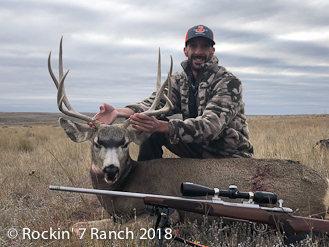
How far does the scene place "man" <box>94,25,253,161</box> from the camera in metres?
4.13

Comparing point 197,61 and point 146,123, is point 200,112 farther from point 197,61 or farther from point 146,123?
point 146,123

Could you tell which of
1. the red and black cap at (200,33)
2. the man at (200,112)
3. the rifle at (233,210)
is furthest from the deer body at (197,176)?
the red and black cap at (200,33)

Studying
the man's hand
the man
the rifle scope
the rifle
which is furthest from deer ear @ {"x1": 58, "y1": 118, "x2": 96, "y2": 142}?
the rifle scope

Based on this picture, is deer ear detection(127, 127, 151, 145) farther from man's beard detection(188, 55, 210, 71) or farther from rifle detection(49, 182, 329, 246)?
man's beard detection(188, 55, 210, 71)

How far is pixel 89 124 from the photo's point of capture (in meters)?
4.17

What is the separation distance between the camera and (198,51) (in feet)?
16.9

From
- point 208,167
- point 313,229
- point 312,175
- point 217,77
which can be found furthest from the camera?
point 217,77

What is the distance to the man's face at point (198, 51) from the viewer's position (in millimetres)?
5172

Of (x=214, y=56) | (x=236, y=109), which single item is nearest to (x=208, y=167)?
(x=236, y=109)

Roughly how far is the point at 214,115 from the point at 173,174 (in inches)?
40.6

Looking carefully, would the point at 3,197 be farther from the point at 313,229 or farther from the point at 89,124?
the point at 313,229

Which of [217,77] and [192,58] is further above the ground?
[192,58]

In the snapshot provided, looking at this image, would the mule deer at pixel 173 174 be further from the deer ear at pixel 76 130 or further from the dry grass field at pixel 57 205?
the dry grass field at pixel 57 205

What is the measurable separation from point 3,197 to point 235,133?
3.73 meters
